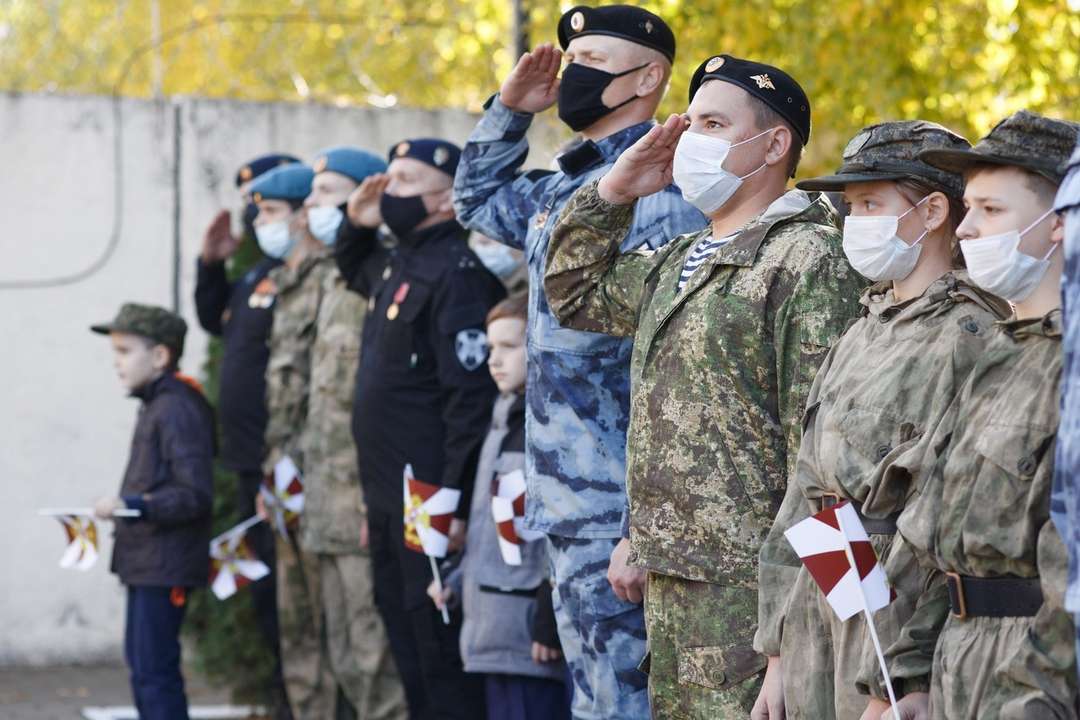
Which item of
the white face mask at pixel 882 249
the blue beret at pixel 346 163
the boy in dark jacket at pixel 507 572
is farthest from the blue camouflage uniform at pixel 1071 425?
the blue beret at pixel 346 163

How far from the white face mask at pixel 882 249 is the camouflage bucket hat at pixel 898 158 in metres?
0.07

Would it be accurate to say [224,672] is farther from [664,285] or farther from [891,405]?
[891,405]

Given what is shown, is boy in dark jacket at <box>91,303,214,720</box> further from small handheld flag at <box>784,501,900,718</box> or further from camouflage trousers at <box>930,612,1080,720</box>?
camouflage trousers at <box>930,612,1080,720</box>

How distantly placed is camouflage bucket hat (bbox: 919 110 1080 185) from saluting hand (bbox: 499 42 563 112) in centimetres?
240

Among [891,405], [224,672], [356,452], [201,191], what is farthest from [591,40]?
[201,191]

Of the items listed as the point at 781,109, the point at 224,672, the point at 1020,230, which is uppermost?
the point at 781,109

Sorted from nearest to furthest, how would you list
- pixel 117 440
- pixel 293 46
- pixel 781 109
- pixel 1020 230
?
pixel 1020 230 < pixel 781 109 < pixel 117 440 < pixel 293 46

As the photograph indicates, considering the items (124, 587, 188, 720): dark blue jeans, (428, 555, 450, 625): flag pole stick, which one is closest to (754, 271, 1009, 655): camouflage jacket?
(428, 555, 450, 625): flag pole stick

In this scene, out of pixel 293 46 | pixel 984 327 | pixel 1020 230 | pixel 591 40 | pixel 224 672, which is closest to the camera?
pixel 1020 230

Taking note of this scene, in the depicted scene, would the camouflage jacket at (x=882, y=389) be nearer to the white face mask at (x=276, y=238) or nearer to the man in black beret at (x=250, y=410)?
the man in black beret at (x=250, y=410)

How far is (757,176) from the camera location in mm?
4258

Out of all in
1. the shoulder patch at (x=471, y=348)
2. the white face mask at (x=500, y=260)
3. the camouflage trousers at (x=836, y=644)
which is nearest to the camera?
the camouflage trousers at (x=836, y=644)

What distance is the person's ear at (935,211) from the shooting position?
3.65 m

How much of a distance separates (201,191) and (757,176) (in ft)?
19.1
